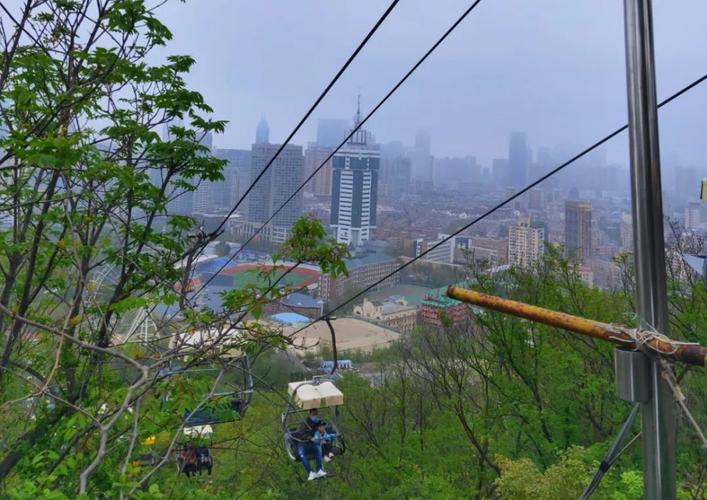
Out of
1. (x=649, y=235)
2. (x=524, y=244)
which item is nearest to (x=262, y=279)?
(x=649, y=235)

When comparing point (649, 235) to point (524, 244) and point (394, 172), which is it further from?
point (524, 244)

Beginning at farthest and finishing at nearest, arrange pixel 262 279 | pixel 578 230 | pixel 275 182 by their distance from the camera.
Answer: pixel 578 230 → pixel 275 182 → pixel 262 279

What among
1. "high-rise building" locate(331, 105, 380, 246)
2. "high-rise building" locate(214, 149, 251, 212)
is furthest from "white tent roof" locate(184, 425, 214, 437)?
"high-rise building" locate(331, 105, 380, 246)

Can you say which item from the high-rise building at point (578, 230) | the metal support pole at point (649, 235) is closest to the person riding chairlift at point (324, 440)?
the metal support pole at point (649, 235)

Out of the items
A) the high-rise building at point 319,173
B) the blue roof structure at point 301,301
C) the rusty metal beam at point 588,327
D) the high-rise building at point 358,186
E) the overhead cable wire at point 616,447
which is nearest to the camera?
the rusty metal beam at point 588,327

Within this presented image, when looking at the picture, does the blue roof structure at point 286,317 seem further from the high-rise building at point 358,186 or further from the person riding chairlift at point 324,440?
the high-rise building at point 358,186
